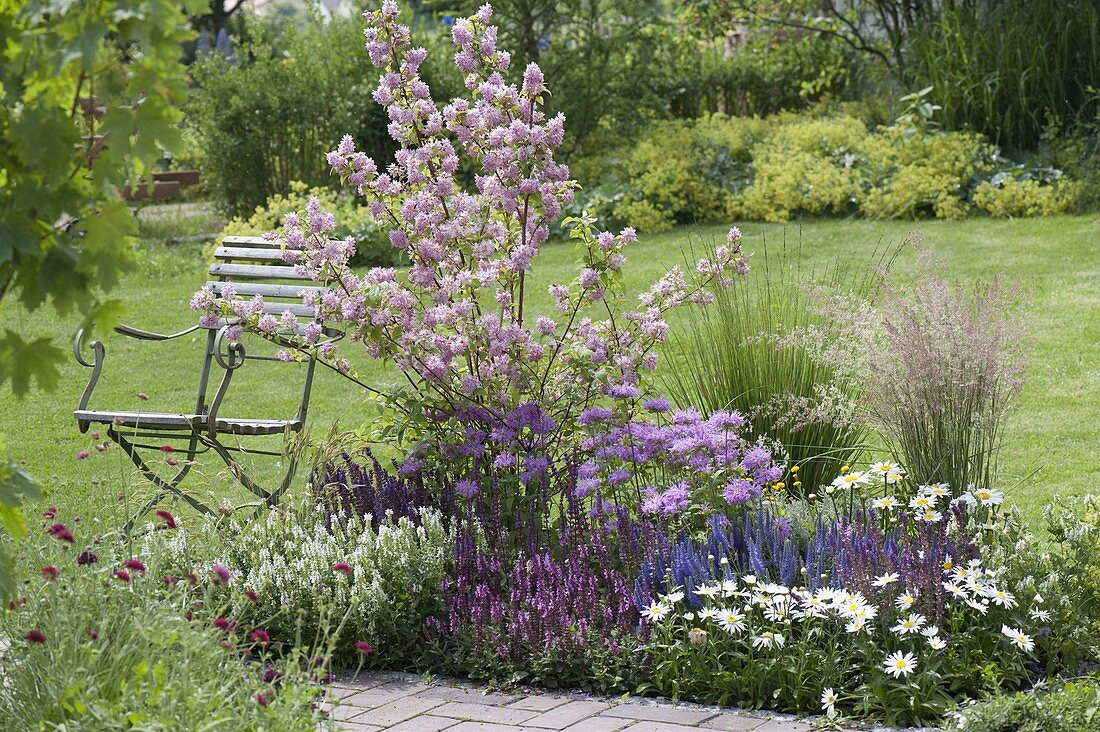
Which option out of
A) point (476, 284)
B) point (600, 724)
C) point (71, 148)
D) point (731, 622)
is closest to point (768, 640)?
point (731, 622)

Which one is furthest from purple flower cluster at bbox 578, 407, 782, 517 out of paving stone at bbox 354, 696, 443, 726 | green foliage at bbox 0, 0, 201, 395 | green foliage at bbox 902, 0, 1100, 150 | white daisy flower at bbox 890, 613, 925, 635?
green foliage at bbox 902, 0, 1100, 150

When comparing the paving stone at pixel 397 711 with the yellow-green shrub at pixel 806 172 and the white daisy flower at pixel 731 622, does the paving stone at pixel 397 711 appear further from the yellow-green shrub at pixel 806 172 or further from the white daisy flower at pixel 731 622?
the yellow-green shrub at pixel 806 172

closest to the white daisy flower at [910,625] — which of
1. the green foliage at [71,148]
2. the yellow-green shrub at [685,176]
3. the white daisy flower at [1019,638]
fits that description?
the white daisy flower at [1019,638]

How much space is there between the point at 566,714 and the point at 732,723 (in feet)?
1.42

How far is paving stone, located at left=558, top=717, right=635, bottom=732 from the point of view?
3.24 m

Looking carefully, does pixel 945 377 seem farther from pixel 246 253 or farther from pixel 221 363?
pixel 246 253

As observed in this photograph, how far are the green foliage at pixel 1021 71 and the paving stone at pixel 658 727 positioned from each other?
337 inches

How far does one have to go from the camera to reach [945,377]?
3.97 m

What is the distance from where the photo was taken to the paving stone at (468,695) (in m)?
3.50

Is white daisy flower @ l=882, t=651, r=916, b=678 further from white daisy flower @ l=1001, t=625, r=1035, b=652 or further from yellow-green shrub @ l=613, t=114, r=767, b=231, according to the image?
yellow-green shrub @ l=613, t=114, r=767, b=231

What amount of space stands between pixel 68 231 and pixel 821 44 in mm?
12863

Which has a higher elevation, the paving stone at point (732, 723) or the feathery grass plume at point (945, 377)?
the feathery grass plume at point (945, 377)

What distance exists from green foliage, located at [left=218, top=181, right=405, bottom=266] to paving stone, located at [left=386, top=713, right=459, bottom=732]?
257 inches

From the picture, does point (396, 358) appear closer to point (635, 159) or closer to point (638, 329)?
point (638, 329)
